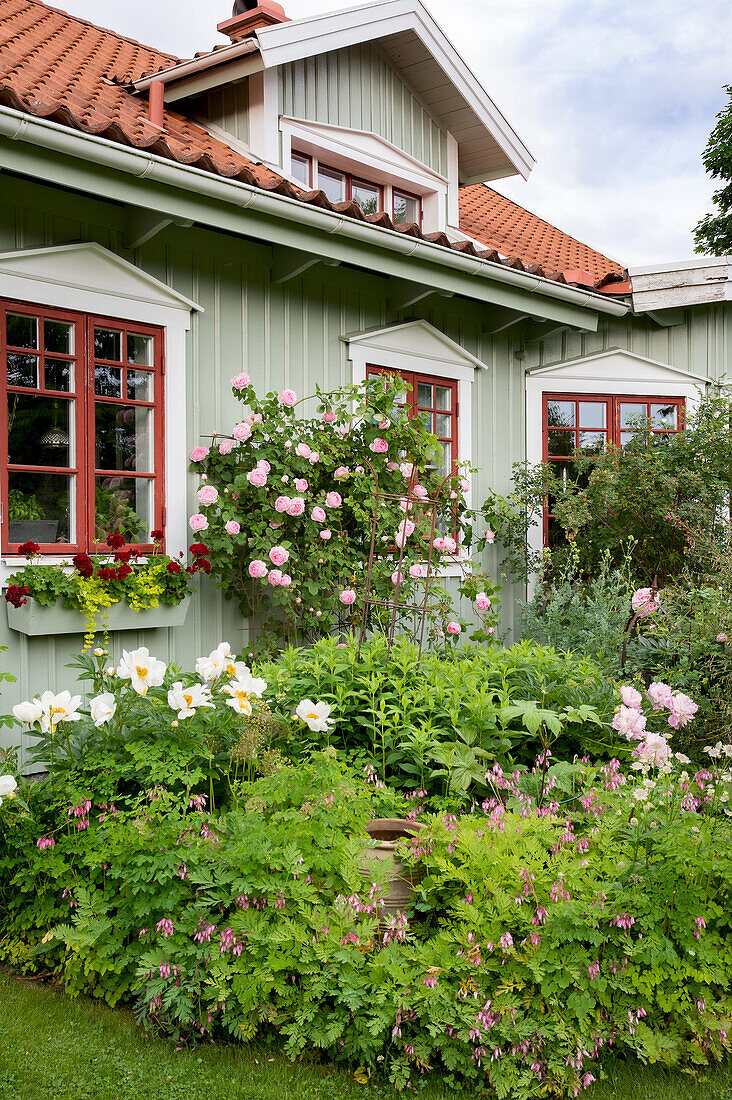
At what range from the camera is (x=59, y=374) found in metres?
4.89

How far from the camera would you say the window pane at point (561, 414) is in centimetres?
812

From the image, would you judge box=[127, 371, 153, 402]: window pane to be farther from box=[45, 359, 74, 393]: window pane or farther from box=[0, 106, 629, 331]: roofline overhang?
box=[0, 106, 629, 331]: roofline overhang

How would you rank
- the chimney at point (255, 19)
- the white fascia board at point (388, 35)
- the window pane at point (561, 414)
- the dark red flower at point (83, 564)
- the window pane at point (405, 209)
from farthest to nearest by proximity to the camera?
the window pane at point (561, 414), the window pane at point (405, 209), the chimney at point (255, 19), the white fascia board at point (388, 35), the dark red flower at point (83, 564)

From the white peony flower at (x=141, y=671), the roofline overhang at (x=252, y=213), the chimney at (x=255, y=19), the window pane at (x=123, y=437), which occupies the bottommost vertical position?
the white peony flower at (x=141, y=671)

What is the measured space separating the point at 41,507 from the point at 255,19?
5046mm

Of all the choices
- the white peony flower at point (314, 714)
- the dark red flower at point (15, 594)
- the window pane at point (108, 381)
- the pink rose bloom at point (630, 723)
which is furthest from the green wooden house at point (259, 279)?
the pink rose bloom at point (630, 723)

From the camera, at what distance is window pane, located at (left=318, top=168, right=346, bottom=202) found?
7410 millimetres

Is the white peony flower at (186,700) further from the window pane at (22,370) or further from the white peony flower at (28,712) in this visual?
the window pane at (22,370)

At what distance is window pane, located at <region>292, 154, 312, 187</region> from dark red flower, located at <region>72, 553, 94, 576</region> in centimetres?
399

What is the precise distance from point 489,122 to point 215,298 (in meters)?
3.85

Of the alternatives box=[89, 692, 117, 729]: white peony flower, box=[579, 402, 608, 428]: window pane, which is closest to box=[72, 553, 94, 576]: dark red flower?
box=[89, 692, 117, 729]: white peony flower

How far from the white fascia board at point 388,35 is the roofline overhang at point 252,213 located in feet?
5.85

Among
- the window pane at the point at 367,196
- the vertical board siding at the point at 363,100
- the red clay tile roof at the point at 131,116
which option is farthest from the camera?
the window pane at the point at 367,196

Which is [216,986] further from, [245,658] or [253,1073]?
[245,658]
